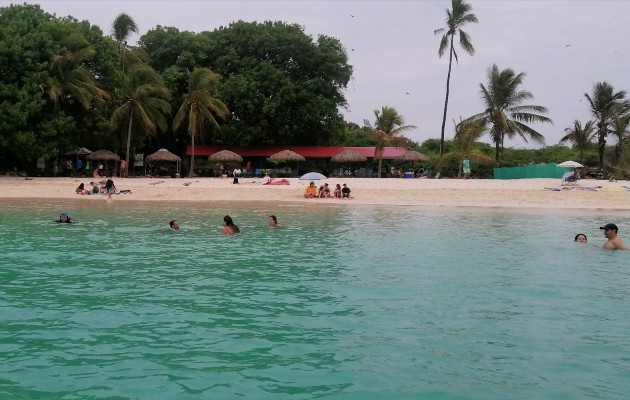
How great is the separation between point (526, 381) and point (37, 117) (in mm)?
38002

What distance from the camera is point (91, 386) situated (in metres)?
5.46

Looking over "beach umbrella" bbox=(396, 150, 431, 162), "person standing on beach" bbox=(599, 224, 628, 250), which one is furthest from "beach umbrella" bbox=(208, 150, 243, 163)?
"person standing on beach" bbox=(599, 224, 628, 250)

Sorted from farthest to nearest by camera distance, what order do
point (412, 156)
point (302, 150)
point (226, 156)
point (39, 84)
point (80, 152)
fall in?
point (302, 150) → point (412, 156) → point (226, 156) → point (80, 152) → point (39, 84)

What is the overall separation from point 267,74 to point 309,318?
41.8 m

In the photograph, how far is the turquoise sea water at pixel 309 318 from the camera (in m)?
5.69

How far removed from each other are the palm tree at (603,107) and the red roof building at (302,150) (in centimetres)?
1541

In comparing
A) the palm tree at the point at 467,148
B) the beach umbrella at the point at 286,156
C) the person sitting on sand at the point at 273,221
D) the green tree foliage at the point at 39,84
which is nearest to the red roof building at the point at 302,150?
the beach umbrella at the point at 286,156

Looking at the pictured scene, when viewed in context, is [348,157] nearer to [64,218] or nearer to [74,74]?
[74,74]

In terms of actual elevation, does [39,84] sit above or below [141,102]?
above

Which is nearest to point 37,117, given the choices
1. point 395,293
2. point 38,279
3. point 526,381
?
point 38,279

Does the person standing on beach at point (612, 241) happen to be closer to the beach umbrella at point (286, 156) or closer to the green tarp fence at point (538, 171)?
the green tarp fence at point (538, 171)

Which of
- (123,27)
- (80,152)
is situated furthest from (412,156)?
(123,27)

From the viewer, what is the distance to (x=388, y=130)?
1842 inches

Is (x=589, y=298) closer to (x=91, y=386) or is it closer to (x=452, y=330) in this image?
(x=452, y=330)
